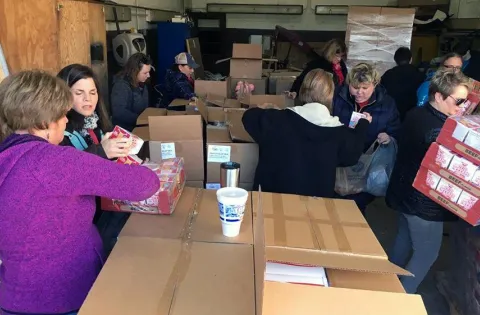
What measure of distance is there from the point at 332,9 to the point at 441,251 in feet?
22.0

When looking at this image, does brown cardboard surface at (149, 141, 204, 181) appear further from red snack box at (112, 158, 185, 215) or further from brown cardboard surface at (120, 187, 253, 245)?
brown cardboard surface at (120, 187, 253, 245)

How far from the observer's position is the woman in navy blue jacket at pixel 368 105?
2.55 metres

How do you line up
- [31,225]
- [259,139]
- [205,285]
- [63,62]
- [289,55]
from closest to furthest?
[205,285], [31,225], [259,139], [63,62], [289,55]

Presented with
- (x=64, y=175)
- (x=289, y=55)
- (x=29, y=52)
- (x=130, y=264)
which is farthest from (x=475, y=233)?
(x=289, y=55)

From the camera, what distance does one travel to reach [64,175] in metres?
1.11

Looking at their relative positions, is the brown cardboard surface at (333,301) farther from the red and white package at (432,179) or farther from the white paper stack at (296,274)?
the red and white package at (432,179)

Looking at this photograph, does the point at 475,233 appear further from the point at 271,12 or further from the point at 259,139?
the point at 271,12

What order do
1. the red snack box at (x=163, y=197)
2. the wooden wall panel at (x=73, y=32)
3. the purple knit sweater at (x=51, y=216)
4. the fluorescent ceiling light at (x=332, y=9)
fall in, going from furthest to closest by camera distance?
the fluorescent ceiling light at (x=332, y=9) < the wooden wall panel at (x=73, y=32) < the red snack box at (x=163, y=197) < the purple knit sweater at (x=51, y=216)

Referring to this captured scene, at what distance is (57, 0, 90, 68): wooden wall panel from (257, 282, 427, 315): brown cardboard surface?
2366mm

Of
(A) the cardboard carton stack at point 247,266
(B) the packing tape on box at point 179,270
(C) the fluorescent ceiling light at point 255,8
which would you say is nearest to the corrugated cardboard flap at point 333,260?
(A) the cardboard carton stack at point 247,266

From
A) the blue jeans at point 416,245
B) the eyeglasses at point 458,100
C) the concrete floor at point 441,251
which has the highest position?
the eyeglasses at point 458,100

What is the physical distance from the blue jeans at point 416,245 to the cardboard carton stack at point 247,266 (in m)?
0.83

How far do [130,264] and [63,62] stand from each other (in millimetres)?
2142

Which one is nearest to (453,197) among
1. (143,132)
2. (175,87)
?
(143,132)
